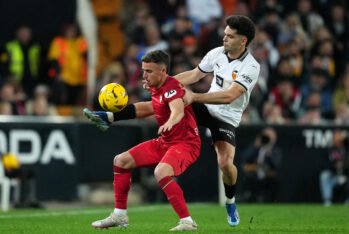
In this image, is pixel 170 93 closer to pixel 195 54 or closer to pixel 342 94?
pixel 195 54

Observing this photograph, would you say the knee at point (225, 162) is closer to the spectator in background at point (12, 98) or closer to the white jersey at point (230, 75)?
the white jersey at point (230, 75)

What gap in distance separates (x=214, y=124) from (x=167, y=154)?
1.55 m

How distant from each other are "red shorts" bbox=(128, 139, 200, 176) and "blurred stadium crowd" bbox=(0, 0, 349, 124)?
775 centimetres

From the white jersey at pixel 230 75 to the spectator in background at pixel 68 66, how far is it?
27.3 feet

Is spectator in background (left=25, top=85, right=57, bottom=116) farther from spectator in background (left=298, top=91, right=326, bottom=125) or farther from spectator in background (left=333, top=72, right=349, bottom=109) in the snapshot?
spectator in background (left=333, top=72, right=349, bottom=109)

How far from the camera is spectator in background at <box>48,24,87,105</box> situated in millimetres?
21453

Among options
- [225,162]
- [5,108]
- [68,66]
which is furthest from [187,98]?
[68,66]

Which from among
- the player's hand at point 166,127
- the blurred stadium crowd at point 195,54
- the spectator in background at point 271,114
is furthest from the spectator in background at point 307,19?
the player's hand at point 166,127

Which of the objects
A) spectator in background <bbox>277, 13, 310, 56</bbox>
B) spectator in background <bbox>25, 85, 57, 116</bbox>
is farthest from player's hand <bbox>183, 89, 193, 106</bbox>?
spectator in background <bbox>277, 13, 310, 56</bbox>

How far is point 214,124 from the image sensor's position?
13523 mm

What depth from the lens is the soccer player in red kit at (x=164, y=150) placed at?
39.0 ft

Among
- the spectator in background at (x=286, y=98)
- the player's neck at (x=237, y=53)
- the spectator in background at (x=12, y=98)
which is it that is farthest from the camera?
the spectator in background at (x=286, y=98)

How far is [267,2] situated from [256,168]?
511 cm

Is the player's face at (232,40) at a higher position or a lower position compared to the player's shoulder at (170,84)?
higher
